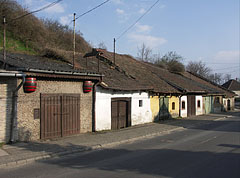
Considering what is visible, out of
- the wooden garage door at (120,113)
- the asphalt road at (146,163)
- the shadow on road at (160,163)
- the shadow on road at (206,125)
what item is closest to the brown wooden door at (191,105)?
the shadow on road at (206,125)

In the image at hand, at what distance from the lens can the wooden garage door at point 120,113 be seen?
14.8 meters

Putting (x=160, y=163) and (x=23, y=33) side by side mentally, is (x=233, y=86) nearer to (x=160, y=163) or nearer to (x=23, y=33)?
(x=23, y=33)

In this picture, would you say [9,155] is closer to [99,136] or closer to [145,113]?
[99,136]

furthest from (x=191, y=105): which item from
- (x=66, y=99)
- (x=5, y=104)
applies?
(x=5, y=104)

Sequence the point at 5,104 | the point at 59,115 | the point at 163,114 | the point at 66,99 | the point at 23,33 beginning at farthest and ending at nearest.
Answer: the point at 23,33, the point at 163,114, the point at 66,99, the point at 59,115, the point at 5,104

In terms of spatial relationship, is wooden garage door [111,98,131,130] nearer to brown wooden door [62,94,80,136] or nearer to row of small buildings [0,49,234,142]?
row of small buildings [0,49,234,142]

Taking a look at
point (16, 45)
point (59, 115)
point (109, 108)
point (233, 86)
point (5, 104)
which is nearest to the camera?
point (5, 104)

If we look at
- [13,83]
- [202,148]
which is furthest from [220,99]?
[13,83]

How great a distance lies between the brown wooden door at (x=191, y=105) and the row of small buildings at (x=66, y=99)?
5610 millimetres

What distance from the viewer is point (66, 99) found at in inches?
460

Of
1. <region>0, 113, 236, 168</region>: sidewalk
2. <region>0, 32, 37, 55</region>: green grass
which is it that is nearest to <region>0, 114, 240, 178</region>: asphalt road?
<region>0, 113, 236, 168</region>: sidewalk

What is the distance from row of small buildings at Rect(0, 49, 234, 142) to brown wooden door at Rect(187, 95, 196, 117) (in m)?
5.61

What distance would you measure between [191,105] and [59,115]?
17569 millimetres

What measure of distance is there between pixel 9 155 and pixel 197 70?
69006 millimetres
